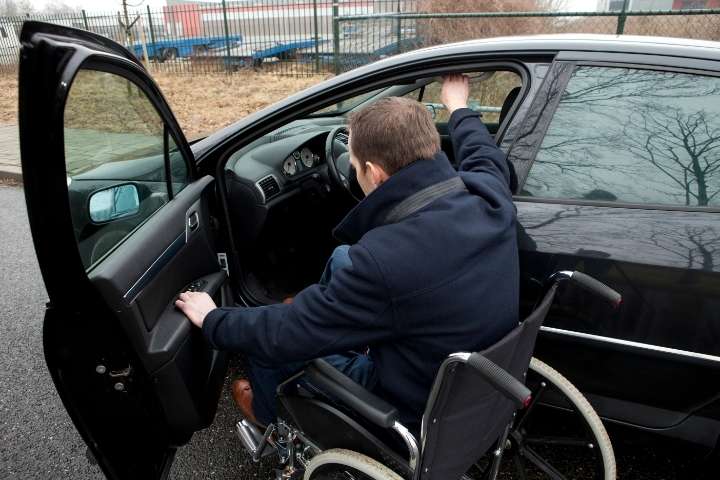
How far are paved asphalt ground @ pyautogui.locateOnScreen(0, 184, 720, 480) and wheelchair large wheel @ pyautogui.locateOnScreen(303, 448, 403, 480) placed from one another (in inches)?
22.5

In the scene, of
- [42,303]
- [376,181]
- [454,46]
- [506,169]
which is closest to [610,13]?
[454,46]

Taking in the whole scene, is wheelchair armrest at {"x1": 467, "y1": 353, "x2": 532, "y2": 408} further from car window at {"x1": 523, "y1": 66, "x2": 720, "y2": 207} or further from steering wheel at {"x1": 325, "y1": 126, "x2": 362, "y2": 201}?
steering wheel at {"x1": 325, "y1": 126, "x2": 362, "y2": 201}

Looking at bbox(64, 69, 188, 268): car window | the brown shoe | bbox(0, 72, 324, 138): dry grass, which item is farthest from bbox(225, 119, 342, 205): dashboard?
bbox(0, 72, 324, 138): dry grass

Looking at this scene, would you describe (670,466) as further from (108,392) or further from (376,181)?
(108,392)

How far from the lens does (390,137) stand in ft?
4.09

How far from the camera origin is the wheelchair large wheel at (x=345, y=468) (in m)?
1.27

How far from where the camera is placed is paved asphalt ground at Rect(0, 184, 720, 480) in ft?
6.34

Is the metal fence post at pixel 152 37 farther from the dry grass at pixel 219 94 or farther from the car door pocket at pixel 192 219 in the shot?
the car door pocket at pixel 192 219

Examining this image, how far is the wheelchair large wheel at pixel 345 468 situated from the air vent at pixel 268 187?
1.40m

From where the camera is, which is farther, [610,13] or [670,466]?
[610,13]

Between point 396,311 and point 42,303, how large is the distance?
9.73 ft

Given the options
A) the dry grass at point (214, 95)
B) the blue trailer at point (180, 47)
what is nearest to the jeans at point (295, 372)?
the dry grass at point (214, 95)

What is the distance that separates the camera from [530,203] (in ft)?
5.41

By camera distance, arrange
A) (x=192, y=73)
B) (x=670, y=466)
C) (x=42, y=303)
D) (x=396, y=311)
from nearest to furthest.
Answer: (x=396, y=311) < (x=670, y=466) < (x=42, y=303) < (x=192, y=73)
